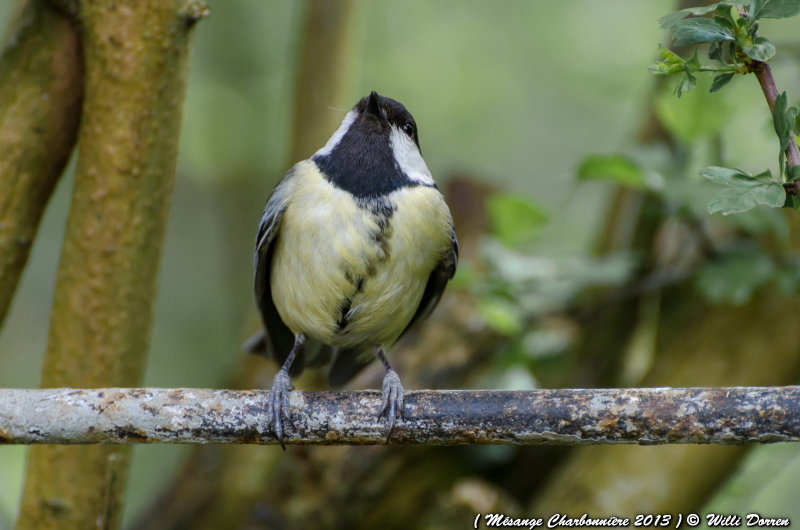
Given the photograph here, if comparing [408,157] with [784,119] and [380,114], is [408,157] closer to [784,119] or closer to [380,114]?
[380,114]

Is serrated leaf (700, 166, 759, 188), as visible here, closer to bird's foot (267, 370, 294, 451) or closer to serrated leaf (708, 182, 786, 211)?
serrated leaf (708, 182, 786, 211)

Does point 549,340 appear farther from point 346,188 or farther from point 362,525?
point 346,188

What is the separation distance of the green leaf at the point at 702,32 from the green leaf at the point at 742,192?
0.23 meters

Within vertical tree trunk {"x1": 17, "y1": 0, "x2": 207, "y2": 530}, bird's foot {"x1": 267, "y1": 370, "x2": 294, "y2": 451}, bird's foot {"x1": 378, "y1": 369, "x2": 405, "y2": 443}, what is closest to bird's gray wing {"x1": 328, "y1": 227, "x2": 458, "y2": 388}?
bird's foot {"x1": 378, "y1": 369, "x2": 405, "y2": 443}

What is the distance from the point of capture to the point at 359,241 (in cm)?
199

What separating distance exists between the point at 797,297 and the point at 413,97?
2.64 m

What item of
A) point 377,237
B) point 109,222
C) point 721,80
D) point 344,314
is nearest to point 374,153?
point 377,237

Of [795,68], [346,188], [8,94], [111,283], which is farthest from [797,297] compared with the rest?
[8,94]

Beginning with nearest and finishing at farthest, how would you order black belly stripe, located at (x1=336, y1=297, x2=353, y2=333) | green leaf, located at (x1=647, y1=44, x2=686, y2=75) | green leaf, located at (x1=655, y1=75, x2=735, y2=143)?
1. green leaf, located at (x1=647, y1=44, x2=686, y2=75)
2. black belly stripe, located at (x1=336, y1=297, x2=353, y2=333)
3. green leaf, located at (x1=655, y1=75, x2=735, y2=143)

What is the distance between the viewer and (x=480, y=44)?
16.5 ft

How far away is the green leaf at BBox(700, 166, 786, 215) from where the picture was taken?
1227 millimetres

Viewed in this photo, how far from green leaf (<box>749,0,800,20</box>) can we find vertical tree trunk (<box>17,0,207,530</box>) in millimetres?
1361

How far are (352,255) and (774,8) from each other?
115 cm

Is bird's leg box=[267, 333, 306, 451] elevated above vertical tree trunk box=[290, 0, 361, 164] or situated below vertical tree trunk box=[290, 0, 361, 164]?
below
